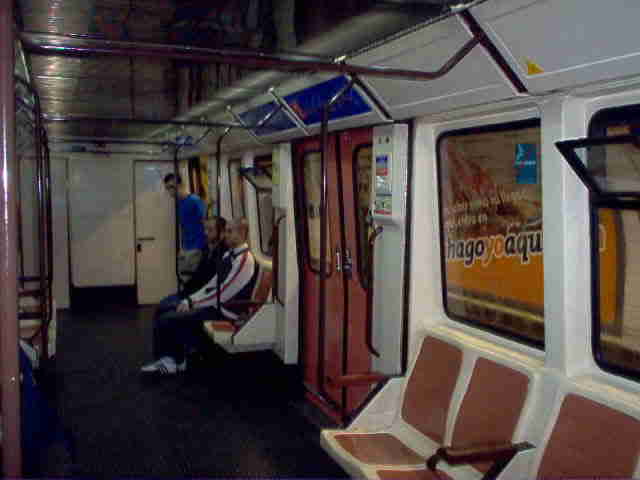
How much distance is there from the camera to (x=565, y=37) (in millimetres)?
2406

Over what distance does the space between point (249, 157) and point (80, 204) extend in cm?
392

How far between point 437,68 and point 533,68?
1.73ft

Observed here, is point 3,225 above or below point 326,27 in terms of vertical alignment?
below

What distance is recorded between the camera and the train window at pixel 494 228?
3471 mm

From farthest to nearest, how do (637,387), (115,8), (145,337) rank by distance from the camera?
1. (145,337)
2. (637,387)
3. (115,8)

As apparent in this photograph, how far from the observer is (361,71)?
8.43 feet

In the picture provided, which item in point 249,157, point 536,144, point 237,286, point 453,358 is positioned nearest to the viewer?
point 536,144

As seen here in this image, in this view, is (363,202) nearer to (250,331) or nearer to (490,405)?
(250,331)

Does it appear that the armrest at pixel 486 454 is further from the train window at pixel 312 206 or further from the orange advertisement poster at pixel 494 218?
the train window at pixel 312 206

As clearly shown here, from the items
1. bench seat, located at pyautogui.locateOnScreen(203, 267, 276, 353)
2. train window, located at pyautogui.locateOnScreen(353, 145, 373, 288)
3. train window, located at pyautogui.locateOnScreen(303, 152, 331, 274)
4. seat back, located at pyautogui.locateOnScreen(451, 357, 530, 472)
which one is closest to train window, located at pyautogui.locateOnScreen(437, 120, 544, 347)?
seat back, located at pyautogui.locateOnScreen(451, 357, 530, 472)

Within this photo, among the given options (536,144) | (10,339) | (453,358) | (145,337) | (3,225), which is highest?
(536,144)

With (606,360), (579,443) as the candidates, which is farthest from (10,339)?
(606,360)

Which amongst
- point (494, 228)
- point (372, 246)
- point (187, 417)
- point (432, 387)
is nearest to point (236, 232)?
point (187, 417)

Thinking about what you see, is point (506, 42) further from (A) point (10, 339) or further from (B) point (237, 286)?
(B) point (237, 286)
